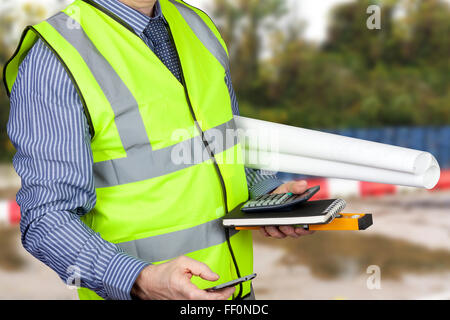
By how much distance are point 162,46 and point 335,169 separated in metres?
0.67

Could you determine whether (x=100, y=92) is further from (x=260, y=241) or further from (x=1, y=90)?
(x=1, y=90)

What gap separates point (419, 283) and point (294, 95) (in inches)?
268

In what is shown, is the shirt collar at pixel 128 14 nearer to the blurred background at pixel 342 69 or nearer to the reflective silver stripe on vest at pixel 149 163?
the reflective silver stripe on vest at pixel 149 163

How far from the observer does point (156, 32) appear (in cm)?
169

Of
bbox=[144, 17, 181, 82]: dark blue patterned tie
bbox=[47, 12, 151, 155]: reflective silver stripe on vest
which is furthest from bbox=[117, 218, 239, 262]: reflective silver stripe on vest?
bbox=[144, 17, 181, 82]: dark blue patterned tie

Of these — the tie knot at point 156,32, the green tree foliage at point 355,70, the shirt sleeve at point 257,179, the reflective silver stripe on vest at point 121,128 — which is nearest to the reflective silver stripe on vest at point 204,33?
the shirt sleeve at point 257,179

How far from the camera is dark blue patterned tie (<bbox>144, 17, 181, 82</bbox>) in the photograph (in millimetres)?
1671

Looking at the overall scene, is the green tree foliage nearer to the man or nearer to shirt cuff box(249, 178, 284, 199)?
shirt cuff box(249, 178, 284, 199)

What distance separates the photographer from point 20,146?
1.40 metres

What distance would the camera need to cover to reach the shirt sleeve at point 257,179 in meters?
1.86

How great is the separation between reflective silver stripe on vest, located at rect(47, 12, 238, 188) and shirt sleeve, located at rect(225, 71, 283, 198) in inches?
16.2

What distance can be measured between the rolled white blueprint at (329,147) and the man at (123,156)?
20 centimetres

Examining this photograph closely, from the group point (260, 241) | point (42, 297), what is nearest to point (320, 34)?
point (260, 241)

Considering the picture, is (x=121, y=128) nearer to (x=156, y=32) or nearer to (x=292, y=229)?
(x=156, y=32)
